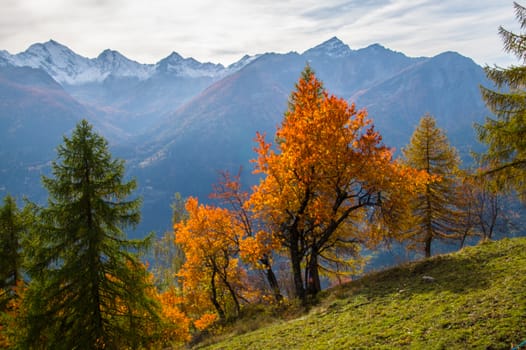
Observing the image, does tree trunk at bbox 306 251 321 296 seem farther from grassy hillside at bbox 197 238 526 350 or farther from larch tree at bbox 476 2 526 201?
larch tree at bbox 476 2 526 201

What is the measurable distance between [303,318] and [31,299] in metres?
11.5

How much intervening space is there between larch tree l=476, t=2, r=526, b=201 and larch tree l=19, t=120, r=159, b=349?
55.0 feet

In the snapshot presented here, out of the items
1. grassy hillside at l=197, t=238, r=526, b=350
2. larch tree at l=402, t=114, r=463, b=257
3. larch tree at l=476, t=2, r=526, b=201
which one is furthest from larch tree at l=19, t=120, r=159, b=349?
larch tree at l=402, t=114, r=463, b=257

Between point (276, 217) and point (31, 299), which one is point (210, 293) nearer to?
point (276, 217)

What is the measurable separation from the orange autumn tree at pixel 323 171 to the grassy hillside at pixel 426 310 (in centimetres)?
322

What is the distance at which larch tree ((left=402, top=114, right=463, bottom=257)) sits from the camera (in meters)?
30.9

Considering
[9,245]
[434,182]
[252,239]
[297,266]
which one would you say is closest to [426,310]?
[297,266]

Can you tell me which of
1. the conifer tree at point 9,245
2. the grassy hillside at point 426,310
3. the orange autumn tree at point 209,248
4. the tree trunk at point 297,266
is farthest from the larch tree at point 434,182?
the conifer tree at point 9,245

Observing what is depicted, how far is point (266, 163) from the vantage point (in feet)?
60.3

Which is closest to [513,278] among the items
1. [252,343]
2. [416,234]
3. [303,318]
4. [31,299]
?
[303,318]

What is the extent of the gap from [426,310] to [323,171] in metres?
7.97

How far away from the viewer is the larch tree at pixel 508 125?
51.5 feet

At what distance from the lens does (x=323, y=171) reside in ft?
59.6

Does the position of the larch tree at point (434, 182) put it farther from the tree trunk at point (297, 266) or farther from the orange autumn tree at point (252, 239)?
the tree trunk at point (297, 266)
